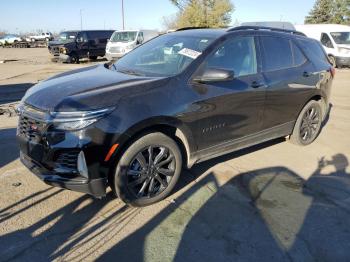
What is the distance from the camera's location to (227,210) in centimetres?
375

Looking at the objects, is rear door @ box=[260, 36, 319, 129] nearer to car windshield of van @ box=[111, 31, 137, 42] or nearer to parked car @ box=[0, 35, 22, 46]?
car windshield of van @ box=[111, 31, 137, 42]

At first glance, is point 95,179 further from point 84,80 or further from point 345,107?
Answer: point 345,107

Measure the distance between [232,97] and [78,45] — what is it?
821 inches

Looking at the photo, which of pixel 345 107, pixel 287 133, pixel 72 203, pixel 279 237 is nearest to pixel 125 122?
pixel 72 203

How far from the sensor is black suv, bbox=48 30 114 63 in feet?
74.4

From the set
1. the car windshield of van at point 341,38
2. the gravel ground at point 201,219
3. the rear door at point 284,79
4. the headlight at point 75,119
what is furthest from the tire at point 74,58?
the headlight at point 75,119

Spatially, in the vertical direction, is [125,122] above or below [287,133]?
above

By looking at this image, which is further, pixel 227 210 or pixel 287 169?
pixel 287 169

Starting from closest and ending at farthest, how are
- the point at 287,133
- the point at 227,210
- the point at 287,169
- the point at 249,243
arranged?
the point at 249,243, the point at 227,210, the point at 287,169, the point at 287,133

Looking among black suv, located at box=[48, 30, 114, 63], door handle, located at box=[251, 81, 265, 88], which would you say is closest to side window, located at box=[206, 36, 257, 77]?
door handle, located at box=[251, 81, 265, 88]

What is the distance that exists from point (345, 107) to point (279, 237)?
690 cm

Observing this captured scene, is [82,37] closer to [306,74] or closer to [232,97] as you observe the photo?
[306,74]

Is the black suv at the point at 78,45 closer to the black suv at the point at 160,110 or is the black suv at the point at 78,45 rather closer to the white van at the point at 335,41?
the white van at the point at 335,41

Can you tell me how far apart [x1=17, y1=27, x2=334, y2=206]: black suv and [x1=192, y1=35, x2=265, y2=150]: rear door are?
12mm
